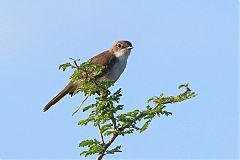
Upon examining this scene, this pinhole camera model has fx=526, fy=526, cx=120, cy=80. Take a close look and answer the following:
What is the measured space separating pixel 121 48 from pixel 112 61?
2.91 feet

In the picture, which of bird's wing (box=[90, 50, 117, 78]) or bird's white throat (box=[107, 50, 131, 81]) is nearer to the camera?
bird's white throat (box=[107, 50, 131, 81])

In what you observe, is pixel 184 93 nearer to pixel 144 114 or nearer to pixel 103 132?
pixel 144 114

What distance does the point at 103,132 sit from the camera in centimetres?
556

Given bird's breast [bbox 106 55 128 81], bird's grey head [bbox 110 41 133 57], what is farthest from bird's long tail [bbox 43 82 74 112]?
bird's grey head [bbox 110 41 133 57]

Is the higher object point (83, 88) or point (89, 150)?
point (83, 88)

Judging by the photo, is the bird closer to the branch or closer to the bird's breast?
the bird's breast

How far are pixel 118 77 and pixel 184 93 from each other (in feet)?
19.3

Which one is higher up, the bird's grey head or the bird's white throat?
the bird's grey head

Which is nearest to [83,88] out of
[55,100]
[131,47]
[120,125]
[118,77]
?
[120,125]

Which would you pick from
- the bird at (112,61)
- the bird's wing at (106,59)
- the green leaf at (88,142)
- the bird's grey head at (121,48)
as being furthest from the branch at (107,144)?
the bird's grey head at (121,48)

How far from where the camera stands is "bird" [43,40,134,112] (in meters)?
10.7

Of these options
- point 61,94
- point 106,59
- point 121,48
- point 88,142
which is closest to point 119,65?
point 106,59

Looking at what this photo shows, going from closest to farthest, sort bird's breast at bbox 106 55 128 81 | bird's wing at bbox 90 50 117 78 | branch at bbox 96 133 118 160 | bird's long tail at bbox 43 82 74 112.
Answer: branch at bbox 96 133 118 160 < bird's long tail at bbox 43 82 74 112 < bird's breast at bbox 106 55 128 81 < bird's wing at bbox 90 50 117 78

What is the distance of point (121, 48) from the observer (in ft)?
42.0
